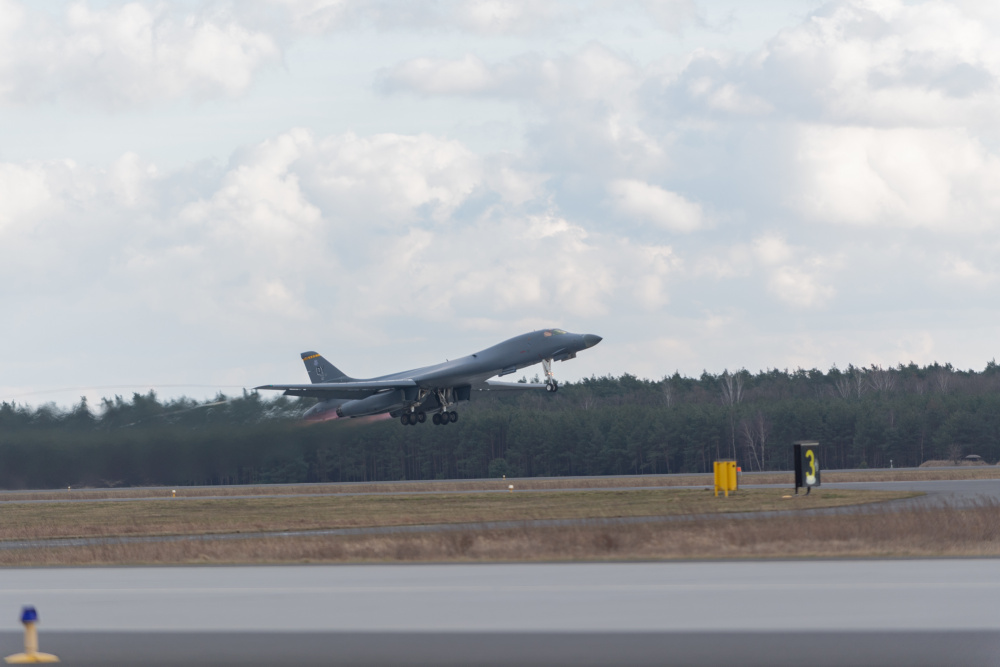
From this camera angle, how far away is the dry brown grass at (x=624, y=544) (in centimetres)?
2455

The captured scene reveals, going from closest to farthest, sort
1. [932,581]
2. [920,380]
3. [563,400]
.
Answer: [932,581], [563,400], [920,380]

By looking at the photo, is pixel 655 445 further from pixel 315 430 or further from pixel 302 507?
pixel 302 507

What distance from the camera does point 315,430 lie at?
62406 millimetres

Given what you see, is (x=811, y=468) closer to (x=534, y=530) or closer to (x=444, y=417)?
(x=534, y=530)

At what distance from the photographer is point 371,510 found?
4662 centimetres

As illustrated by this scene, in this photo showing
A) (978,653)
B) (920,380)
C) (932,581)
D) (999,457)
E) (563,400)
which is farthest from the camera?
(920,380)

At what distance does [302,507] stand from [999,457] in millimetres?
85786

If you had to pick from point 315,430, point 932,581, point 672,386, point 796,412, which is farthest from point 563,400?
point 932,581

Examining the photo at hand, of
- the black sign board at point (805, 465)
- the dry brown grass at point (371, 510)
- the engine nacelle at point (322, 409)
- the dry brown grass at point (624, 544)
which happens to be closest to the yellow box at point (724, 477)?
the dry brown grass at point (371, 510)

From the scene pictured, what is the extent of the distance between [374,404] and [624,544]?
3623 centimetres

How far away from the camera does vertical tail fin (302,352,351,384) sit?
6744 cm

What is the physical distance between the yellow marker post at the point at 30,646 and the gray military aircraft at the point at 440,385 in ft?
138

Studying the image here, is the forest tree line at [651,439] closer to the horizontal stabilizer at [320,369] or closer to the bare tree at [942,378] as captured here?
the bare tree at [942,378]

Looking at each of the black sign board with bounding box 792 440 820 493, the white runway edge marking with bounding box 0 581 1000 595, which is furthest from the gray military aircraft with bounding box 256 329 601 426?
the white runway edge marking with bounding box 0 581 1000 595
